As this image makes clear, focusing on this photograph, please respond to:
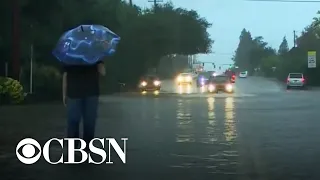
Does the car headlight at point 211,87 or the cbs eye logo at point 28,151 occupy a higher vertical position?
the cbs eye logo at point 28,151

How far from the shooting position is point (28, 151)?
37.1ft

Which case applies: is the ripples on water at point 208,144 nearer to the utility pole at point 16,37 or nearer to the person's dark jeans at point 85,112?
the person's dark jeans at point 85,112

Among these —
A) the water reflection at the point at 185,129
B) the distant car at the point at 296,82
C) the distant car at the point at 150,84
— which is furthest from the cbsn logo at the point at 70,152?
the distant car at the point at 296,82

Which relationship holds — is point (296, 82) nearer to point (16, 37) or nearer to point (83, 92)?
point (16, 37)

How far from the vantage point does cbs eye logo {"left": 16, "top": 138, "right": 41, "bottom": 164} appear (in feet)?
33.7

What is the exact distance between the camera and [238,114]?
2231cm

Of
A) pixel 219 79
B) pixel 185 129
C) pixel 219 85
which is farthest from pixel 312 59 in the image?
pixel 185 129

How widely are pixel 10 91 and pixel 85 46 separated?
2075 centimetres

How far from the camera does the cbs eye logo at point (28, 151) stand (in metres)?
10.3

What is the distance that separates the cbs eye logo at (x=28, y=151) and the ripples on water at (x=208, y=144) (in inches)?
85.1

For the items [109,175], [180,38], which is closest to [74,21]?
[109,175]

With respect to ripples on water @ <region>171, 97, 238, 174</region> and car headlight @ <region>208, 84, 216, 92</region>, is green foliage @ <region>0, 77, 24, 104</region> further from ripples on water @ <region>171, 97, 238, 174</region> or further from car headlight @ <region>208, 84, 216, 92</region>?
car headlight @ <region>208, 84, 216, 92</region>

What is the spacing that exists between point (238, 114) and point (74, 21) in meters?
19.2

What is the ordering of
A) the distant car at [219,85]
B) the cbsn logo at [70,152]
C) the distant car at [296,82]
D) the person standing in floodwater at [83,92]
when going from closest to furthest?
the cbsn logo at [70,152] → the person standing in floodwater at [83,92] → the distant car at [219,85] → the distant car at [296,82]
